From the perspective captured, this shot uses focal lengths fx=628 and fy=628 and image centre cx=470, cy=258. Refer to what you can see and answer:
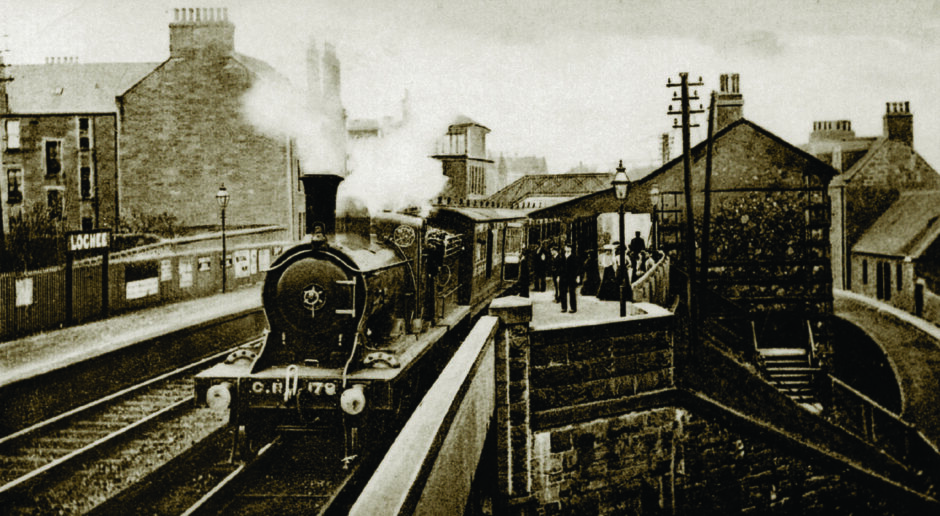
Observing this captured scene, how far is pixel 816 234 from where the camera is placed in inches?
662

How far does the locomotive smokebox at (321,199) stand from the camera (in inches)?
243

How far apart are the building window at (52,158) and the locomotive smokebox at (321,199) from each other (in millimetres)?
15815

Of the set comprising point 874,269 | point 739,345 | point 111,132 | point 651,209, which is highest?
point 111,132

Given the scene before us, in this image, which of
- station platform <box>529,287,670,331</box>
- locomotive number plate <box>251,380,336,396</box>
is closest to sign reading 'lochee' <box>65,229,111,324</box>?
locomotive number plate <box>251,380,336,396</box>

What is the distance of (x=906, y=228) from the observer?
57.4 feet

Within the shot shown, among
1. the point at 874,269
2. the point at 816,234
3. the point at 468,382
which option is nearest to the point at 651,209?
the point at 816,234

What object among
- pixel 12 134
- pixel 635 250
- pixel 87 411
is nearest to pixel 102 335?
pixel 87 411

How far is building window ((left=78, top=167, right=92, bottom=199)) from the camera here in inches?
719

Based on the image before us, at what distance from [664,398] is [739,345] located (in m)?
5.71

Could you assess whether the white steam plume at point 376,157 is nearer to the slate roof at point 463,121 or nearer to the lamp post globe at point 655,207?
the lamp post globe at point 655,207

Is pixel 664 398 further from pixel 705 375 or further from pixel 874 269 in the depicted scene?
pixel 874 269

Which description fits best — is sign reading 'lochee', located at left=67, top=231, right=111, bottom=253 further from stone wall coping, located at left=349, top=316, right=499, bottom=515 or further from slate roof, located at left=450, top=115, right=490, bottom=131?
slate roof, located at left=450, top=115, right=490, bottom=131

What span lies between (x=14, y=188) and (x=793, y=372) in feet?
62.6

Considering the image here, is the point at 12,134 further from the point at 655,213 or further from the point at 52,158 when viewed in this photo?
the point at 655,213
